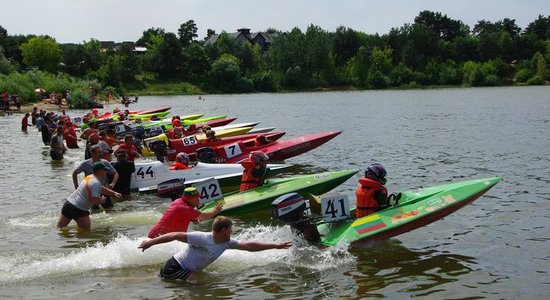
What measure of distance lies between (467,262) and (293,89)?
321 ft

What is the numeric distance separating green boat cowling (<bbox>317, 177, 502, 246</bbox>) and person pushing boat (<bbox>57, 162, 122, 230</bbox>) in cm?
414

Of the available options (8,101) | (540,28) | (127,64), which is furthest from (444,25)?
(8,101)

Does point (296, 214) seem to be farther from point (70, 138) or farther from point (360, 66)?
point (360, 66)

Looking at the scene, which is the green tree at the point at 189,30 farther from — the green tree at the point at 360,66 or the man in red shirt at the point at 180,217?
the man in red shirt at the point at 180,217

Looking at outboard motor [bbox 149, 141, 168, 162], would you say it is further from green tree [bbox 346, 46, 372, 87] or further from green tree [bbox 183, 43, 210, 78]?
green tree [bbox 346, 46, 372, 87]

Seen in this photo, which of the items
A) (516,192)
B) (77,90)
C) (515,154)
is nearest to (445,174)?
(516,192)

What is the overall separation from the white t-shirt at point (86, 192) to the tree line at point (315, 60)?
8541cm

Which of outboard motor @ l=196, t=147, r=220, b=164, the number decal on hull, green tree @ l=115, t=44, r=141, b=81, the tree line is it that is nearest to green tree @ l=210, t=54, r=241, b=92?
the tree line

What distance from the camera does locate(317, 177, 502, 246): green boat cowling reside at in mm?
11297

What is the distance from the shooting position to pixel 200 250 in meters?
9.29

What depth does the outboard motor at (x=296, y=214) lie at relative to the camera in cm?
1091

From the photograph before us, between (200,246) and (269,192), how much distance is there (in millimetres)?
5487

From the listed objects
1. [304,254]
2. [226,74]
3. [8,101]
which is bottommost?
[304,254]

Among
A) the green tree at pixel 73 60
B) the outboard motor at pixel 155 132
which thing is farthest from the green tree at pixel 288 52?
the outboard motor at pixel 155 132
